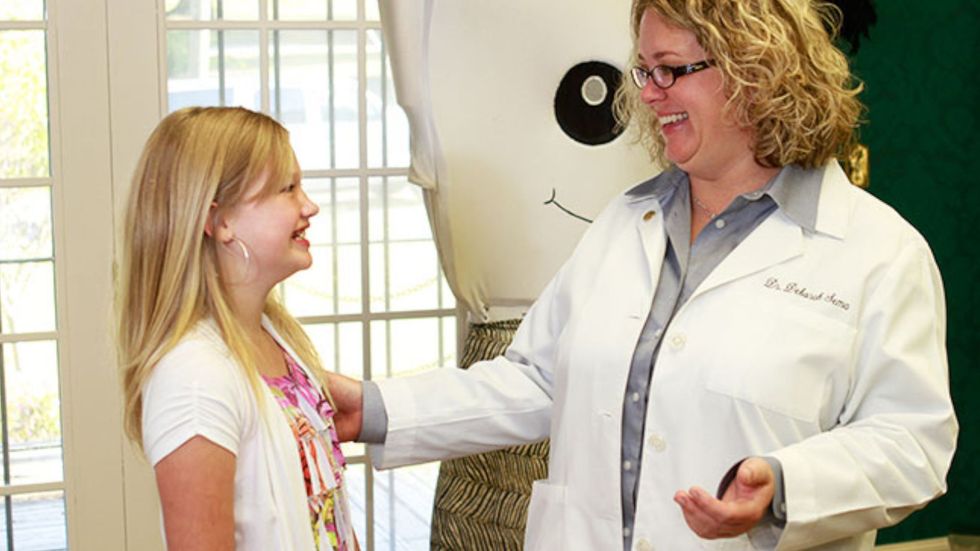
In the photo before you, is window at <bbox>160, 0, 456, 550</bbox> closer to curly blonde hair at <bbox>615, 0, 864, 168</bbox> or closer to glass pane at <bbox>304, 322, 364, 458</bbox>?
glass pane at <bbox>304, 322, 364, 458</bbox>

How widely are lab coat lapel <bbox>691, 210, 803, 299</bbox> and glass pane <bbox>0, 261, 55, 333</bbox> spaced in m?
1.75

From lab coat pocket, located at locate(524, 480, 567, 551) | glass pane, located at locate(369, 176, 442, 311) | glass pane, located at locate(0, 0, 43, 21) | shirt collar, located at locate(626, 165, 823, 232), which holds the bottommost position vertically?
lab coat pocket, located at locate(524, 480, 567, 551)

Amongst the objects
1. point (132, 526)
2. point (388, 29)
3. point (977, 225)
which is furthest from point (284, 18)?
point (977, 225)

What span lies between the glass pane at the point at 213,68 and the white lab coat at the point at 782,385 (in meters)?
1.44

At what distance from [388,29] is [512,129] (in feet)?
1.06

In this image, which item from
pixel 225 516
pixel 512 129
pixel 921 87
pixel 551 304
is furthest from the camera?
pixel 921 87

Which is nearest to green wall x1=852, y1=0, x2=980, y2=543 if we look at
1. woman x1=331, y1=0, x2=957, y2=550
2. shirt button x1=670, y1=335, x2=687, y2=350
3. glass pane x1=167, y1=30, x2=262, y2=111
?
glass pane x1=167, y1=30, x2=262, y2=111

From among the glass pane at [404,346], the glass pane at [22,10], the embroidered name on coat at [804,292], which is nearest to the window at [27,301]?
the glass pane at [22,10]

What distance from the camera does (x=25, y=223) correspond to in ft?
9.97

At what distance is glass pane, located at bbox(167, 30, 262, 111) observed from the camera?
3.09m

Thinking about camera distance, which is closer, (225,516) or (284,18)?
(225,516)

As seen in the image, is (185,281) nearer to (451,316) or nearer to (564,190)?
(564,190)

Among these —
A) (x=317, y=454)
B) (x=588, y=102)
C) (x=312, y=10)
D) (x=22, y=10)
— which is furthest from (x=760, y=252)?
(x=22, y=10)

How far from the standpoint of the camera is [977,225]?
161 inches
